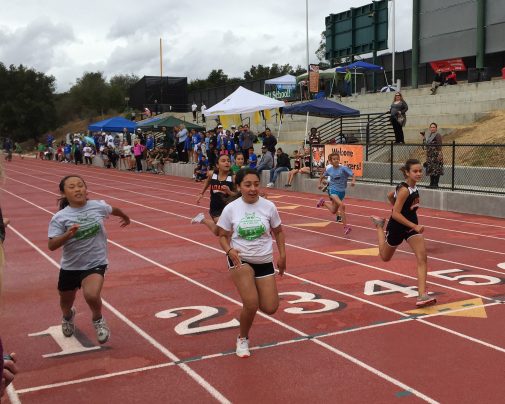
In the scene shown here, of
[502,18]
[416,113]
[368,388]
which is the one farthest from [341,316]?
[502,18]

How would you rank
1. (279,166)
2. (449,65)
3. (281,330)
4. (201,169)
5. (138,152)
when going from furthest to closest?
(449,65) → (138,152) → (201,169) → (279,166) → (281,330)

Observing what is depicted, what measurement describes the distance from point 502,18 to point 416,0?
5800 millimetres

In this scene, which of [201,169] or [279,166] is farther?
[201,169]

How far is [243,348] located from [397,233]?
274 cm

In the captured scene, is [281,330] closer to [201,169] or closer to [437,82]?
[201,169]

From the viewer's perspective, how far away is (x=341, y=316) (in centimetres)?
637

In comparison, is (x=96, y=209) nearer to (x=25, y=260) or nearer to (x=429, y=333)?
(x=429, y=333)

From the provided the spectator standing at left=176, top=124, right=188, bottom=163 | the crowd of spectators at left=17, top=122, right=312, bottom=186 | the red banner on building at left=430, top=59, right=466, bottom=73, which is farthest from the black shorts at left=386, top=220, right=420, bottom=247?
the red banner on building at left=430, top=59, right=466, bottom=73

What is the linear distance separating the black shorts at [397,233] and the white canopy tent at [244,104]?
54.9ft

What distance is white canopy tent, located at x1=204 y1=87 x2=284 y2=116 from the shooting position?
2361cm

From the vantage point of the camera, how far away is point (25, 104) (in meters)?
76.3

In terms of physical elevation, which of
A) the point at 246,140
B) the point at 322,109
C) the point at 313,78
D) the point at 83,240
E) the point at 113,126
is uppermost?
the point at 313,78

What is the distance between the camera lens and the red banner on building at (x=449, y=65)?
33250 mm

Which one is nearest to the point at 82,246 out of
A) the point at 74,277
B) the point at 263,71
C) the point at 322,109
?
the point at 74,277
